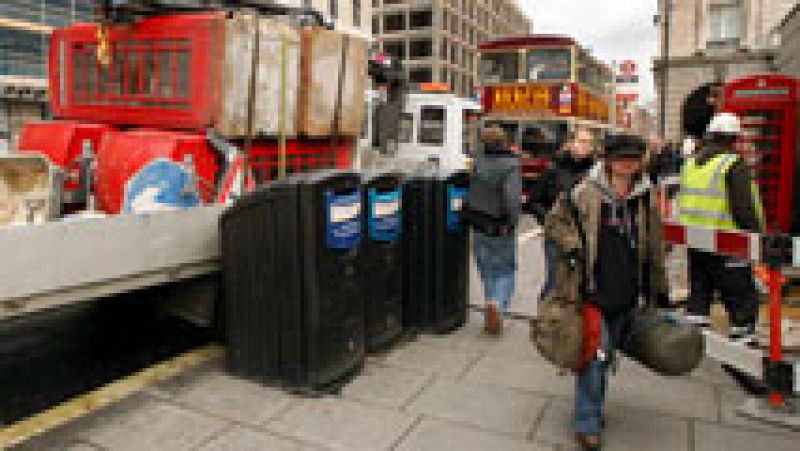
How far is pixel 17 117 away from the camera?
29.1m

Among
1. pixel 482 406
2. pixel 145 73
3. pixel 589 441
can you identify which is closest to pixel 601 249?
pixel 589 441

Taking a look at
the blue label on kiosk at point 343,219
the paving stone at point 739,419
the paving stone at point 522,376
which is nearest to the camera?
the paving stone at point 739,419

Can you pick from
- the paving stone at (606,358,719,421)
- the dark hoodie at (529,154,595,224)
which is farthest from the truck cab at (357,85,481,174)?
the paving stone at (606,358,719,421)

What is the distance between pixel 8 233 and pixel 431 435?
92.7 inches

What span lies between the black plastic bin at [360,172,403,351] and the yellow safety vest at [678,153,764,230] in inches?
87.4

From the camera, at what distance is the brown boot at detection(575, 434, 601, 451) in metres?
3.55

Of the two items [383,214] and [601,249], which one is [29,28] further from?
[601,249]

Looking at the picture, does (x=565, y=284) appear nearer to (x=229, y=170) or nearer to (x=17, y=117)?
(x=229, y=170)

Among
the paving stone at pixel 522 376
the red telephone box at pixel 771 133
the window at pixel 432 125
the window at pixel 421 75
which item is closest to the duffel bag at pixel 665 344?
the paving stone at pixel 522 376

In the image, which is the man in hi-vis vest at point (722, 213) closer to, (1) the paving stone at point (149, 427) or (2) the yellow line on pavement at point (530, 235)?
(1) the paving stone at point (149, 427)

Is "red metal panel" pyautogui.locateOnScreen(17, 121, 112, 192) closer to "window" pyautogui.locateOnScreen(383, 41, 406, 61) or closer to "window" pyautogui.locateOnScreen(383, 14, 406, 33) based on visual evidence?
"window" pyautogui.locateOnScreen(383, 41, 406, 61)

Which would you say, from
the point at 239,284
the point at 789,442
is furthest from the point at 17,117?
the point at 789,442

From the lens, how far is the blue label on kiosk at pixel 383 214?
4676 mm

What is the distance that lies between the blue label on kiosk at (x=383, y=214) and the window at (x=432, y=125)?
9.80 meters
